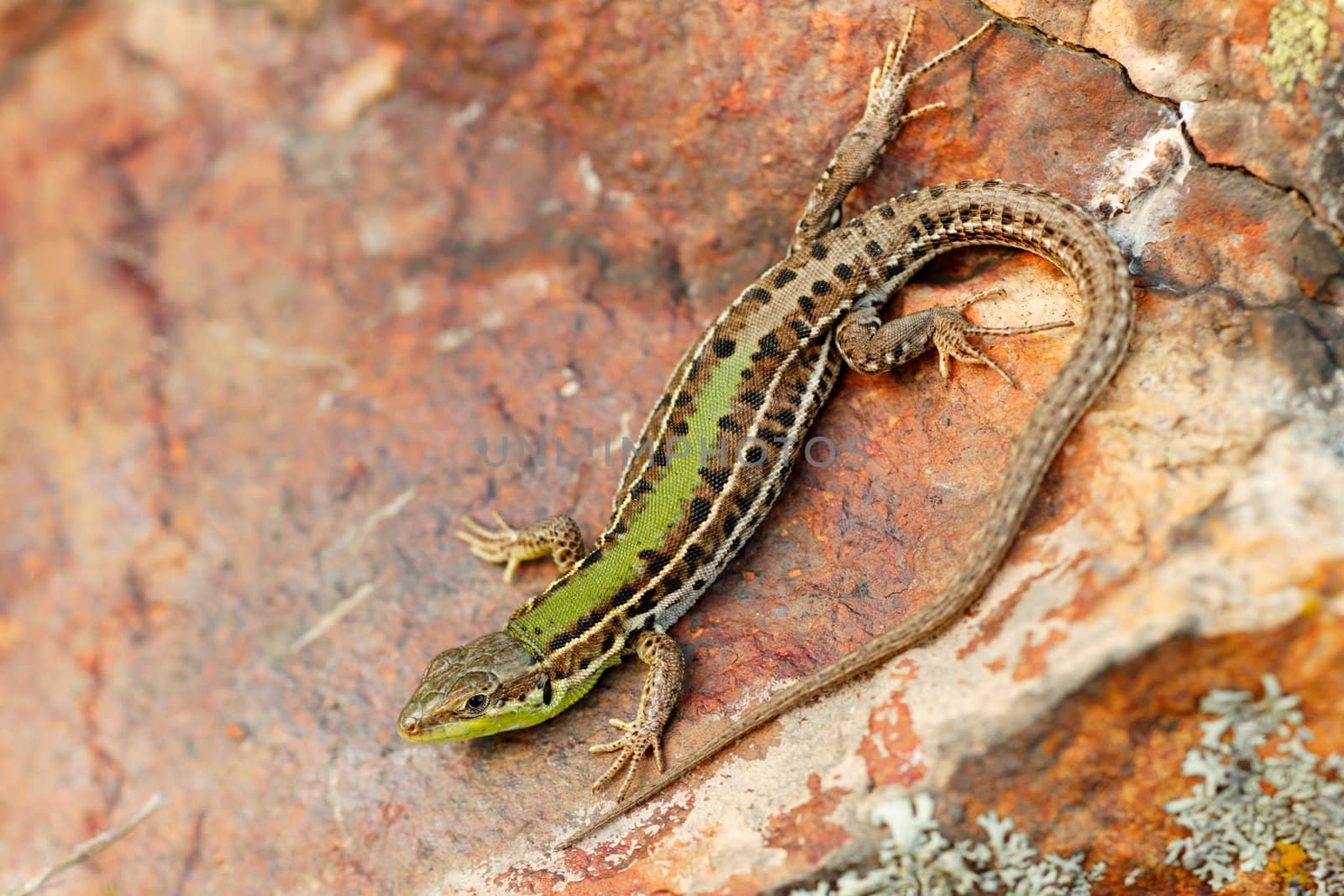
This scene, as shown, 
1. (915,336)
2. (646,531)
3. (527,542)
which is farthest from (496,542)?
(915,336)

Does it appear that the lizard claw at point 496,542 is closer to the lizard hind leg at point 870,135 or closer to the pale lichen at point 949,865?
the lizard hind leg at point 870,135

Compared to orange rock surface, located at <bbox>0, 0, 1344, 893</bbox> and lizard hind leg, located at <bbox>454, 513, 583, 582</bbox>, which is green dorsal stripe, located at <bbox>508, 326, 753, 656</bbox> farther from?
orange rock surface, located at <bbox>0, 0, 1344, 893</bbox>

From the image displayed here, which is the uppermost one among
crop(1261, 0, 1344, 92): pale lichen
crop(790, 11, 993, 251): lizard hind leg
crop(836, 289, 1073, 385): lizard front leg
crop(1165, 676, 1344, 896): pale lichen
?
crop(1261, 0, 1344, 92): pale lichen

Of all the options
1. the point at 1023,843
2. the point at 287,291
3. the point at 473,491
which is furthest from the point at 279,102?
the point at 1023,843

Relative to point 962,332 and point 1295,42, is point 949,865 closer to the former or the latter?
point 962,332

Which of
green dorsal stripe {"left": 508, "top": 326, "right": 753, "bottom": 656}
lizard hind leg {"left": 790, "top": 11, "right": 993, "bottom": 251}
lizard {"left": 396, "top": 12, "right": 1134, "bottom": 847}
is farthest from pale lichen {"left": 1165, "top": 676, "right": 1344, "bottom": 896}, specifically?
lizard hind leg {"left": 790, "top": 11, "right": 993, "bottom": 251}

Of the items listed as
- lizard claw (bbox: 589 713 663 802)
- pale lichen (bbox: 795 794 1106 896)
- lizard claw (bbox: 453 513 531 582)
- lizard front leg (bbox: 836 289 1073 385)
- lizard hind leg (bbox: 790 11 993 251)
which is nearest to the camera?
pale lichen (bbox: 795 794 1106 896)

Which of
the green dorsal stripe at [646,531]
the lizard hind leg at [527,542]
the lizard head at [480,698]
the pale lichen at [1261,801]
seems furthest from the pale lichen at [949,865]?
the lizard hind leg at [527,542]

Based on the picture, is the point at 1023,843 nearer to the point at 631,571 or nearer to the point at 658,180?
the point at 631,571
